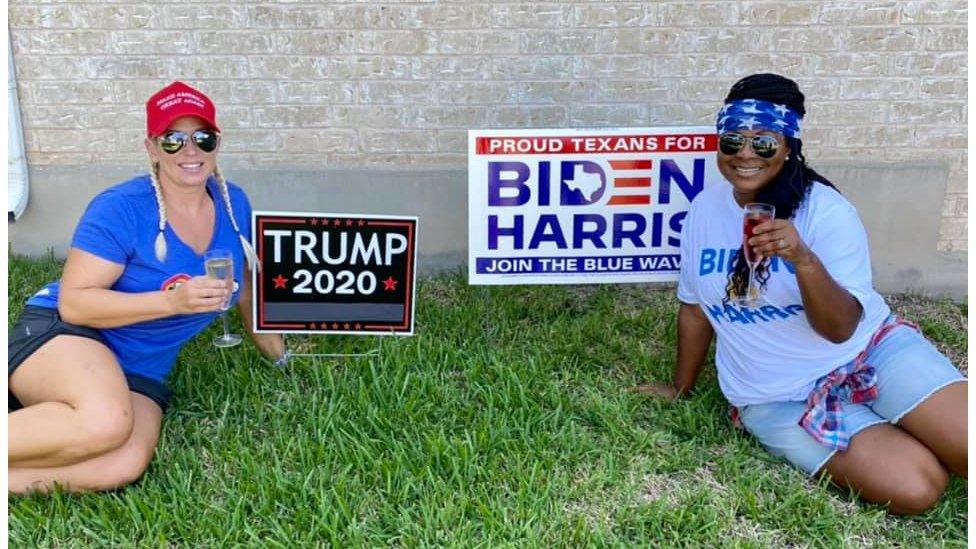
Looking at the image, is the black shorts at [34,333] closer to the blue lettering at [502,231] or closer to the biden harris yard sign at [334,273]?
the biden harris yard sign at [334,273]

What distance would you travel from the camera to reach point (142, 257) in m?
2.96

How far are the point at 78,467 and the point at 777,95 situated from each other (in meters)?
Result: 2.44

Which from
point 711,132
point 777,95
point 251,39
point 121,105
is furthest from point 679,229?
point 121,105

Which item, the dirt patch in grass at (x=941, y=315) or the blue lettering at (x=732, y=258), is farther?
the dirt patch in grass at (x=941, y=315)

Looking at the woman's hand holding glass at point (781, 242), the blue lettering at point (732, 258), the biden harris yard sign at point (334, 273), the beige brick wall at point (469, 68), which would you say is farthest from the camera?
the beige brick wall at point (469, 68)

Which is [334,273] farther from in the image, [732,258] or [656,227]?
[732,258]

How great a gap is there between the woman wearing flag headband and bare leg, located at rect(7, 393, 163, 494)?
193 cm

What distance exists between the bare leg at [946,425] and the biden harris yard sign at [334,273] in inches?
73.4

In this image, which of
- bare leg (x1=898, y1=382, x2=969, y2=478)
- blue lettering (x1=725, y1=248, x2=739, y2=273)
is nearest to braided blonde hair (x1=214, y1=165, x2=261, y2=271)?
blue lettering (x1=725, y1=248, x2=739, y2=273)

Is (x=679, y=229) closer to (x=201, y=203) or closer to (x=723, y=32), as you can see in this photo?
(x=723, y=32)

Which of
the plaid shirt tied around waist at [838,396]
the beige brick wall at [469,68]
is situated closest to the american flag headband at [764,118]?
the plaid shirt tied around waist at [838,396]

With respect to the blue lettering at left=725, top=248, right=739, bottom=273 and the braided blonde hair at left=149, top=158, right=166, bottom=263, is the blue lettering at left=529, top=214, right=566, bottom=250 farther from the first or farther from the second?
the braided blonde hair at left=149, top=158, right=166, bottom=263

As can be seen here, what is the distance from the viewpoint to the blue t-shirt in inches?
114

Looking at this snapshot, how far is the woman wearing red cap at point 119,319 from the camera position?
2764mm
